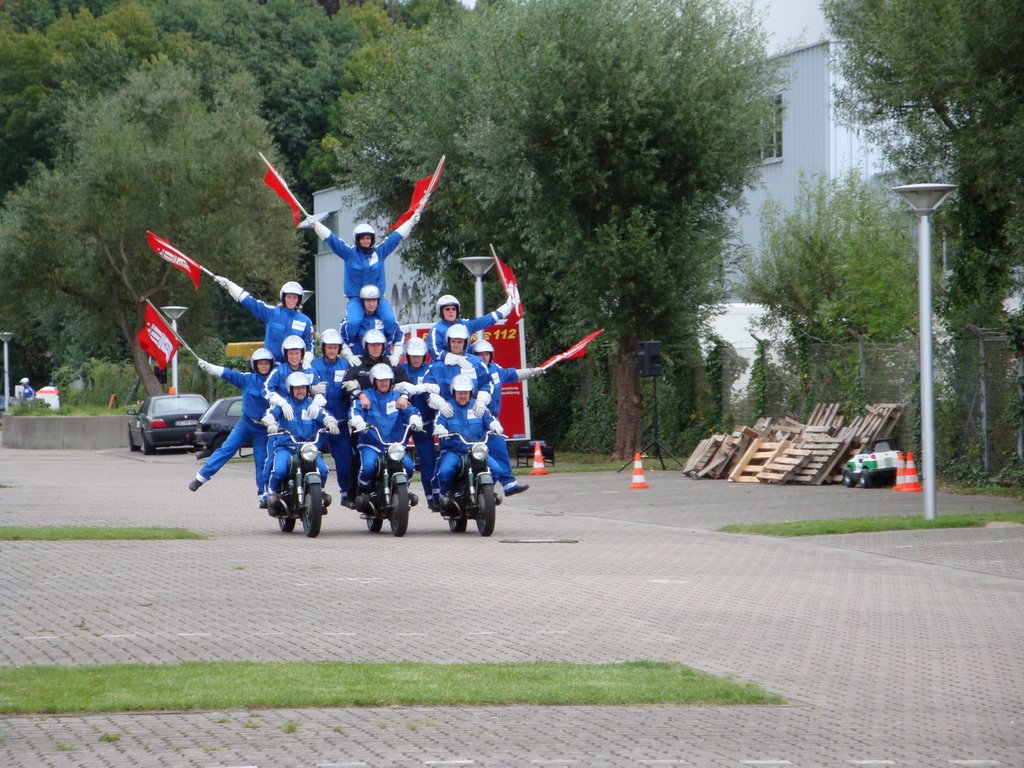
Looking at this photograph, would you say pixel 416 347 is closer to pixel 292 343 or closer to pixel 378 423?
pixel 378 423

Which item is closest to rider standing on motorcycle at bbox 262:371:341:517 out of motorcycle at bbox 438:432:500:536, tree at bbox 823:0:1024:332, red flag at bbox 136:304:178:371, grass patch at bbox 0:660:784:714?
motorcycle at bbox 438:432:500:536

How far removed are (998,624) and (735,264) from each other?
21.7m

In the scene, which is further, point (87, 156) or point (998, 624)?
point (87, 156)

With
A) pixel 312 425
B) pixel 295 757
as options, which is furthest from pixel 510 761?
pixel 312 425

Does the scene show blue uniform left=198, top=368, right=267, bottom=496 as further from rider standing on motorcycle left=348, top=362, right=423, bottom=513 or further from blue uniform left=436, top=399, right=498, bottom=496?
blue uniform left=436, top=399, right=498, bottom=496

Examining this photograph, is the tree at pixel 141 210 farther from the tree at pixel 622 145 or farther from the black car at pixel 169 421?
the tree at pixel 622 145

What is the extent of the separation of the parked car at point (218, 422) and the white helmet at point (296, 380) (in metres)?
20.1

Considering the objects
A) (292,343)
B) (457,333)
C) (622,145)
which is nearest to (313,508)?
(292,343)

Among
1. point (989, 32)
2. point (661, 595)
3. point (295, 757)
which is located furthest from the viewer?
point (989, 32)

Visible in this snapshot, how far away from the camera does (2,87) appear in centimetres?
6931

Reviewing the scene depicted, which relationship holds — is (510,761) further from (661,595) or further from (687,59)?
(687,59)

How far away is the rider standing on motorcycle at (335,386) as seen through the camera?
691 inches

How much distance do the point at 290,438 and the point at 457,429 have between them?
5.82 ft

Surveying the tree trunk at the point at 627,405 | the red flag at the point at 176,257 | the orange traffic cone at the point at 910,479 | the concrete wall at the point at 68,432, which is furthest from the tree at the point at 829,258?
the concrete wall at the point at 68,432
